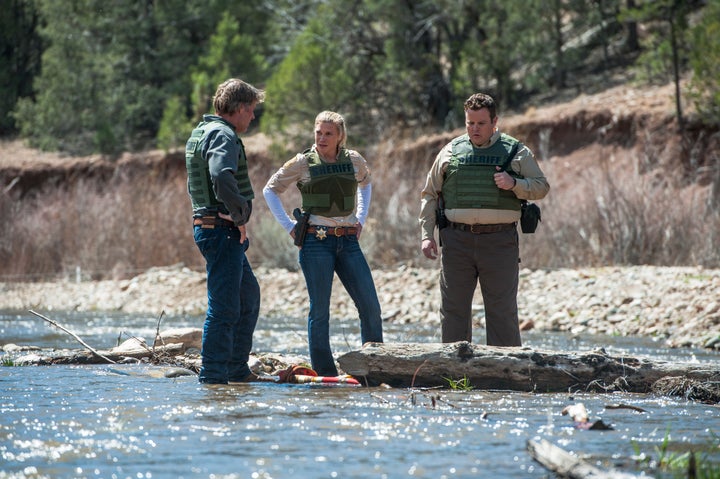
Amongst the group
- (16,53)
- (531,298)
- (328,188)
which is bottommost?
(531,298)

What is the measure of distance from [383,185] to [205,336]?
17033 millimetres

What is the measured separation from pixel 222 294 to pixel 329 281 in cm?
86

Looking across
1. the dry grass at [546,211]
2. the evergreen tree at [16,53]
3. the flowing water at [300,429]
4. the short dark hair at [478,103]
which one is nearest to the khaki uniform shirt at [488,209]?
the short dark hair at [478,103]

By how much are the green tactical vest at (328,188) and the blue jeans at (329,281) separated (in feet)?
0.62

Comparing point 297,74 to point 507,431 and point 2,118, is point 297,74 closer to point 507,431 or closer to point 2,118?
point 2,118

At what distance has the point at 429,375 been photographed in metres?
7.81

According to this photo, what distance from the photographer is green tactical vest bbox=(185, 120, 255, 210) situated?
24.5 ft

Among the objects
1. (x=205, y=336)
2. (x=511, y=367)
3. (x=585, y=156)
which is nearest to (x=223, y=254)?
(x=205, y=336)

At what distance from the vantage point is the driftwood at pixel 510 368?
771 centimetres

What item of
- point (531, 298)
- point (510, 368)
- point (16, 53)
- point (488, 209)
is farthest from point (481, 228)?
point (16, 53)

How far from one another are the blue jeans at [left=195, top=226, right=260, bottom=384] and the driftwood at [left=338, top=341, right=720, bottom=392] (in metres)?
0.77

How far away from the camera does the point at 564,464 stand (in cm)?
498

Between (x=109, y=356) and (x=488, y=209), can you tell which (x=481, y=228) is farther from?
(x=109, y=356)

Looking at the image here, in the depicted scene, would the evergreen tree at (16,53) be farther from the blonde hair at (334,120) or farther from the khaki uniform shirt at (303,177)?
the blonde hair at (334,120)
